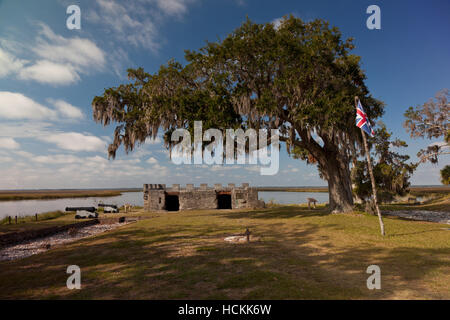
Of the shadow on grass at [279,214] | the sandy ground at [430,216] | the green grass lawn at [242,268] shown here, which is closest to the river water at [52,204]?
the shadow on grass at [279,214]

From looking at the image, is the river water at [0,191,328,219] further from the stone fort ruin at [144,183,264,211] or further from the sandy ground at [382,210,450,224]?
the sandy ground at [382,210,450,224]

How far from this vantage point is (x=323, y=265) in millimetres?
6062

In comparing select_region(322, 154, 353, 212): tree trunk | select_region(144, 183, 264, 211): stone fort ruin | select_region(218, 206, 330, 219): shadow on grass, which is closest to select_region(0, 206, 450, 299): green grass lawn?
select_region(218, 206, 330, 219): shadow on grass

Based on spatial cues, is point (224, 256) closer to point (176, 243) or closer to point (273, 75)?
point (176, 243)

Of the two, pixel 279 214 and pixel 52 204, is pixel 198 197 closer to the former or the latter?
pixel 279 214

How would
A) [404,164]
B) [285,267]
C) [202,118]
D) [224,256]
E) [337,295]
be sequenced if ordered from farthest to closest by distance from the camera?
[404,164] < [202,118] < [224,256] < [285,267] < [337,295]

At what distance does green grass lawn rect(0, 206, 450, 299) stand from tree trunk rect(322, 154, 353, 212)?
24.0ft

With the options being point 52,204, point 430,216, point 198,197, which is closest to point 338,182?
point 430,216

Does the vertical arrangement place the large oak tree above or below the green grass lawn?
above

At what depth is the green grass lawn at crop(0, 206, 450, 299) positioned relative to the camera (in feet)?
14.4

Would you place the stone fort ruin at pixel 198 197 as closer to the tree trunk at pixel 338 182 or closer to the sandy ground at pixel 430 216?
the tree trunk at pixel 338 182

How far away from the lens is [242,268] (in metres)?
5.67
